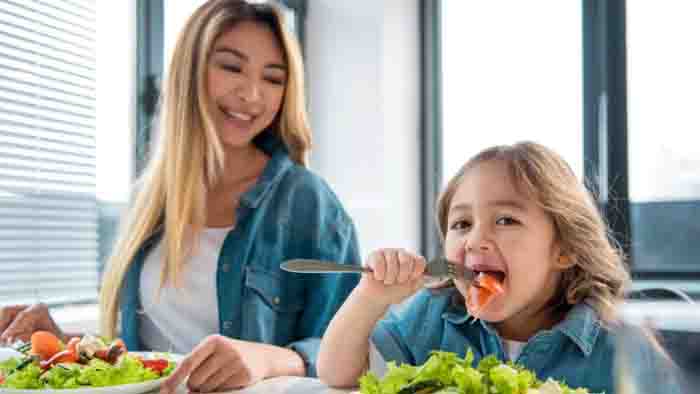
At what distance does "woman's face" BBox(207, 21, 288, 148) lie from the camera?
4.86ft

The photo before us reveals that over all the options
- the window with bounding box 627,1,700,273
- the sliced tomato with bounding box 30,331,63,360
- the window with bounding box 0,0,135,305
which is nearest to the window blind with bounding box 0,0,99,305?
the window with bounding box 0,0,135,305

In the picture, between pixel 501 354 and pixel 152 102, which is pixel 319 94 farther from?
pixel 501 354

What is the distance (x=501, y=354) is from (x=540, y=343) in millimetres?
82

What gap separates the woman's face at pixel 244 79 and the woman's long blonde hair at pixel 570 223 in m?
0.49

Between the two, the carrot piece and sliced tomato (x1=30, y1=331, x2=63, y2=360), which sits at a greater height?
the carrot piece

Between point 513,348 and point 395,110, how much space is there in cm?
247

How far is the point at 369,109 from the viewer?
11.3 ft

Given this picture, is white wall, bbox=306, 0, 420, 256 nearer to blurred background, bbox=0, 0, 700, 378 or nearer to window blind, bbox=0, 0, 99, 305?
blurred background, bbox=0, 0, 700, 378

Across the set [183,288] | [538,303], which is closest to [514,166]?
[538,303]

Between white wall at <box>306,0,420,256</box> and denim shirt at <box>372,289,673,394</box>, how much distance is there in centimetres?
219

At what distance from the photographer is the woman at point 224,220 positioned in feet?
4.67

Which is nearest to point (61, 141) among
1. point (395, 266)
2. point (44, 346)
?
point (44, 346)

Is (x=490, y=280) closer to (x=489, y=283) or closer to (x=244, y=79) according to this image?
(x=489, y=283)

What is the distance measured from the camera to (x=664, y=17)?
3.04 metres
